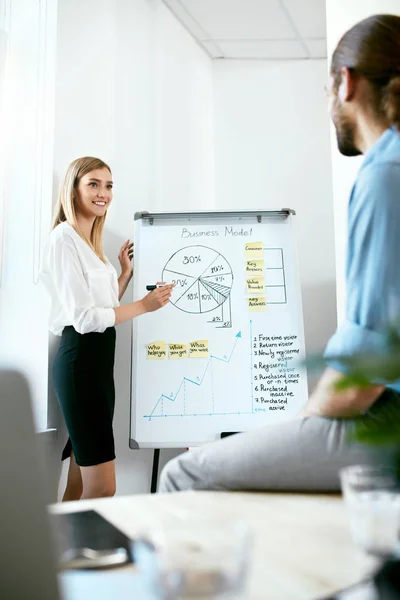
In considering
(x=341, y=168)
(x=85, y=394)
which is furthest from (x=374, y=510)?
(x=341, y=168)

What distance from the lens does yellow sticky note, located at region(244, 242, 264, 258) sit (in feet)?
8.88

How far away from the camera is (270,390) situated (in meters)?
2.54

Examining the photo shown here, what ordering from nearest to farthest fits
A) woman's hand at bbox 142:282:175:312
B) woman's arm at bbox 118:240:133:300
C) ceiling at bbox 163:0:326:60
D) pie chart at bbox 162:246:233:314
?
woman's hand at bbox 142:282:175:312 < pie chart at bbox 162:246:233:314 < woman's arm at bbox 118:240:133:300 < ceiling at bbox 163:0:326:60

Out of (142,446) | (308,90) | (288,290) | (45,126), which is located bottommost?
(142,446)

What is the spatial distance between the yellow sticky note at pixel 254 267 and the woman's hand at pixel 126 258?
1.82 feet

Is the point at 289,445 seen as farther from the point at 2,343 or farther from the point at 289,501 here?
the point at 2,343

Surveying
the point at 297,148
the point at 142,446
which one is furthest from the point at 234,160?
the point at 142,446

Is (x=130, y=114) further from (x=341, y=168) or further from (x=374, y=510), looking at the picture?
(x=374, y=510)

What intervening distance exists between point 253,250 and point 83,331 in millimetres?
885

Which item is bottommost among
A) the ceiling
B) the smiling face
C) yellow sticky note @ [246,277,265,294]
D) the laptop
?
the laptop

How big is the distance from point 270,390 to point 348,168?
105cm

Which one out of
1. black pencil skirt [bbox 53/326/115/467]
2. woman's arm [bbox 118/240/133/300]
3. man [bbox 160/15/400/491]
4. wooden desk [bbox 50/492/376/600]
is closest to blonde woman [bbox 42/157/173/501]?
black pencil skirt [bbox 53/326/115/467]

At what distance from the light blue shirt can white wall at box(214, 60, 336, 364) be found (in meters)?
2.40

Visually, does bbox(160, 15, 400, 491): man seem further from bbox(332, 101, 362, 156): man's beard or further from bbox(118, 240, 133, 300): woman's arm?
bbox(118, 240, 133, 300): woman's arm
